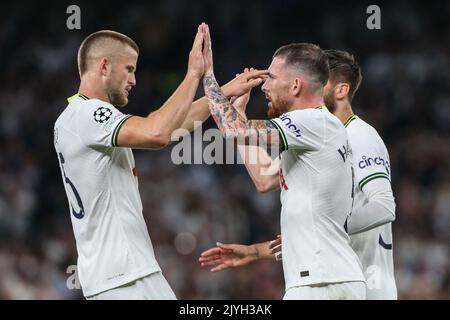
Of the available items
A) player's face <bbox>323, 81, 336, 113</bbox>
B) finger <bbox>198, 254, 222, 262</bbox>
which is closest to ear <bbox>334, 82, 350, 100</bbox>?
player's face <bbox>323, 81, 336, 113</bbox>

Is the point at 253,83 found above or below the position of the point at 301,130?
above

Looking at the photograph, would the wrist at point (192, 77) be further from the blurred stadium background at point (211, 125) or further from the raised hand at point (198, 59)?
the blurred stadium background at point (211, 125)

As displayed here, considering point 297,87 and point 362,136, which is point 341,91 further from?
point 297,87

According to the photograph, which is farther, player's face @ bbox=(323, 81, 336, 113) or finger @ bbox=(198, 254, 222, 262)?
player's face @ bbox=(323, 81, 336, 113)

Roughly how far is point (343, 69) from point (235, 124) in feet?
4.51

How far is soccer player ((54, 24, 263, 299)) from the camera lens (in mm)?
6082

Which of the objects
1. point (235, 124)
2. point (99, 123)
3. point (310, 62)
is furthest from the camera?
point (310, 62)

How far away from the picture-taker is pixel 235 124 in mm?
6332

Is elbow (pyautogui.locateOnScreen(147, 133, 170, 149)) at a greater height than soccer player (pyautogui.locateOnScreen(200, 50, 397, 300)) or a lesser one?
greater

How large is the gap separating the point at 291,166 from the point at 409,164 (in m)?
8.60

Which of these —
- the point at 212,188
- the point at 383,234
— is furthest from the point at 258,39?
the point at 383,234

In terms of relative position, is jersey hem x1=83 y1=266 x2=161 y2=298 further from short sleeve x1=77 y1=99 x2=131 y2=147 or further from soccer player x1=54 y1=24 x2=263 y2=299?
short sleeve x1=77 y1=99 x2=131 y2=147

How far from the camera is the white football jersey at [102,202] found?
6.10m

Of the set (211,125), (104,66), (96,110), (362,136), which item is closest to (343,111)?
A: (362,136)
